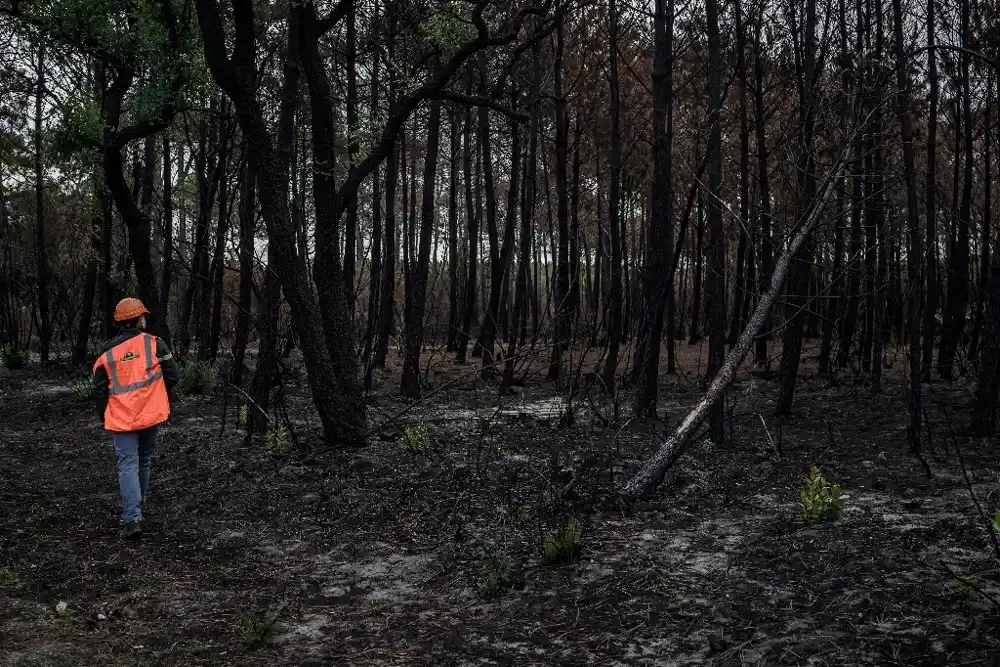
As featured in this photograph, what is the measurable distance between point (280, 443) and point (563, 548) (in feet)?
15.1

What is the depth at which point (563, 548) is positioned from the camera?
596 cm

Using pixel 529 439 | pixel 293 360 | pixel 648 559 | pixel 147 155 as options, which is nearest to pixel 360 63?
pixel 147 155

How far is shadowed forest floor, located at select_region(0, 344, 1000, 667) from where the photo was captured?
4.76 meters

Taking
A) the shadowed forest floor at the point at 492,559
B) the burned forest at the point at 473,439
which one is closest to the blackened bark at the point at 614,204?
the burned forest at the point at 473,439

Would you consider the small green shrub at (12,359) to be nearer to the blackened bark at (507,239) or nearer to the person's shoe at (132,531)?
the blackened bark at (507,239)

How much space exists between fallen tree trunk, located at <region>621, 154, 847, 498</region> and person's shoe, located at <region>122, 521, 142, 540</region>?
3986mm

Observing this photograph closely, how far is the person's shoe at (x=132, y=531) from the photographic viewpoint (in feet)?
23.3

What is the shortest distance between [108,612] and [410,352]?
9.10 meters

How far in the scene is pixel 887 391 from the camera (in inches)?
599

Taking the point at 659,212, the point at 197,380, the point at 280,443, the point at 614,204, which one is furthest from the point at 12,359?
the point at 659,212

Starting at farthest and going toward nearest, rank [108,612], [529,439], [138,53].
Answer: [138,53] → [529,439] → [108,612]

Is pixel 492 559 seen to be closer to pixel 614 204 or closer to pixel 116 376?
pixel 116 376

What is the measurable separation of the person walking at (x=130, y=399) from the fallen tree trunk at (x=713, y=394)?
13.1 ft

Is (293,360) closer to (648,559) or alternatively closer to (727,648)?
(648,559)
